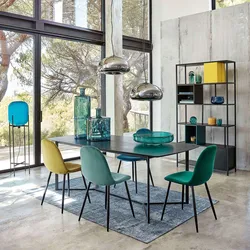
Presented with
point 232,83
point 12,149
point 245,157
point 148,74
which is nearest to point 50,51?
point 12,149

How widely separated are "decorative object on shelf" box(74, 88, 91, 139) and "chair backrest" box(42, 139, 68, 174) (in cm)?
73

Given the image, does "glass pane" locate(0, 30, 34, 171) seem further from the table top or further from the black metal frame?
the table top

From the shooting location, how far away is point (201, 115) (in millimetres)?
6332

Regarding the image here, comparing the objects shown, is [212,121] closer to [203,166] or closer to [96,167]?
[203,166]

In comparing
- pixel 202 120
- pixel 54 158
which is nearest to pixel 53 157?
pixel 54 158

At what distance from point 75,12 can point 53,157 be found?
3855 millimetres

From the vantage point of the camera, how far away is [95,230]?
3.19 metres

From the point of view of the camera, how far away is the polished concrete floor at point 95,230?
2.87 m

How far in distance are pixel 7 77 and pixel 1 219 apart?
287 centimetres

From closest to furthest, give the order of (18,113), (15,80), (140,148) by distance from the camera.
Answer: (140,148) → (18,113) → (15,80)

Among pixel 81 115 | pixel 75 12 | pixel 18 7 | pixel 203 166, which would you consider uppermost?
pixel 75 12

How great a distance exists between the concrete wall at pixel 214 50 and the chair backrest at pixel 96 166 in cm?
345

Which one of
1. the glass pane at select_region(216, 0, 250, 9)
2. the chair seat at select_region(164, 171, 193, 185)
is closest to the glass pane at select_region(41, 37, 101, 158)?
the glass pane at select_region(216, 0, 250, 9)

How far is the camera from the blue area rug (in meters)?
3.19
